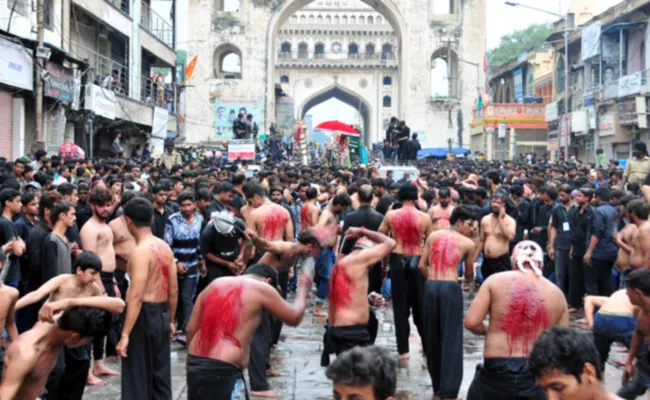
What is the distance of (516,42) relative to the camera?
78.7 metres

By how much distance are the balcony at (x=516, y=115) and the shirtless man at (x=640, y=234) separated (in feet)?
114

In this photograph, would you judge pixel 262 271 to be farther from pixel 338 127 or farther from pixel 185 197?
pixel 338 127

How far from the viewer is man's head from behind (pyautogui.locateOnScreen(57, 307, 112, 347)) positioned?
4227 mm

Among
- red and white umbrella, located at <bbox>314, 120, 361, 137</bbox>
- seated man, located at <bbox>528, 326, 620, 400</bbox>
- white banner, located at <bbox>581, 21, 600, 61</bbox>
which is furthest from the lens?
white banner, located at <bbox>581, 21, 600, 61</bbox>

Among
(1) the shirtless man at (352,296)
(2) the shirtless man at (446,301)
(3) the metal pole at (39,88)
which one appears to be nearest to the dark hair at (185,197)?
(1) the shirtless man at (352,296)

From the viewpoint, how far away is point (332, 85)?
71.9 m

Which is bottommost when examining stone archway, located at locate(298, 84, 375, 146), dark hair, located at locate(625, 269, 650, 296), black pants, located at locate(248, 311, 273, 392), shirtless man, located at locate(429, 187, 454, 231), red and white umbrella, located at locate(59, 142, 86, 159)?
black pants, located at locate(248, 311, 273, 392)

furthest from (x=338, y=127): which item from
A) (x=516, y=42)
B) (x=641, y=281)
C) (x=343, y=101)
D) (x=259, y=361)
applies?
(x=516, y=42)

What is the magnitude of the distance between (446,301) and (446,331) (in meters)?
0.21

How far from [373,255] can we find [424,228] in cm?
163

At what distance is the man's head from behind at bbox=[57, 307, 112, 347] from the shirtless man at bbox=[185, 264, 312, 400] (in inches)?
19.7

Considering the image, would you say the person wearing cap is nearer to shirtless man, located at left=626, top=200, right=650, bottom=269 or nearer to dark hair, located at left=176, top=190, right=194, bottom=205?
shirtless man, located at left=626, top=200, right=650, bottom=269

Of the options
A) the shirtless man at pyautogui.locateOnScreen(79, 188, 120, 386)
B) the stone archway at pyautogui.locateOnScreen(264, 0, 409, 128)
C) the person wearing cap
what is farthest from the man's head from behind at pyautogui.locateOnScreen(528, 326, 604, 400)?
the stone archway at pyautogui.locateOnScreen(264, 0, 409, 128)

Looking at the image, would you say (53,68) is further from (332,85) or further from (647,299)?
(332,85)
